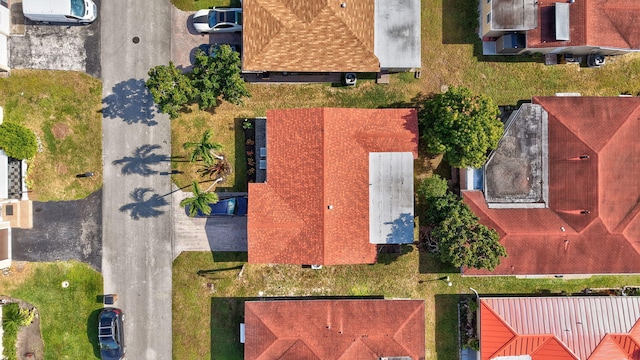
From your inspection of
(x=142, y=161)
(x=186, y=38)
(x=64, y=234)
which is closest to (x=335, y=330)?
(x=142, y=161)

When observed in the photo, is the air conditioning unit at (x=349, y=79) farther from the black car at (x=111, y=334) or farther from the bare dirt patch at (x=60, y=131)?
the black car at (x=111, y=334)

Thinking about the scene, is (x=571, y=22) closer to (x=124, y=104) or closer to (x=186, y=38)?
(x=186, y=38)

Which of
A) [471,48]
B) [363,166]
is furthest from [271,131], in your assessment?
[471,48]

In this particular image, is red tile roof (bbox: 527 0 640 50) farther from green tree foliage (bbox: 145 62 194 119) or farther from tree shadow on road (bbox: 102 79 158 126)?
tree shadow on road (bbox: 102 79 158 126)

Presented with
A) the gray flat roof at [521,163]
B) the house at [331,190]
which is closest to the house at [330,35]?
the house at [331,190]

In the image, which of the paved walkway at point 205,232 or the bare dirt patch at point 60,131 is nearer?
the bare dirt patch at point 60,131
